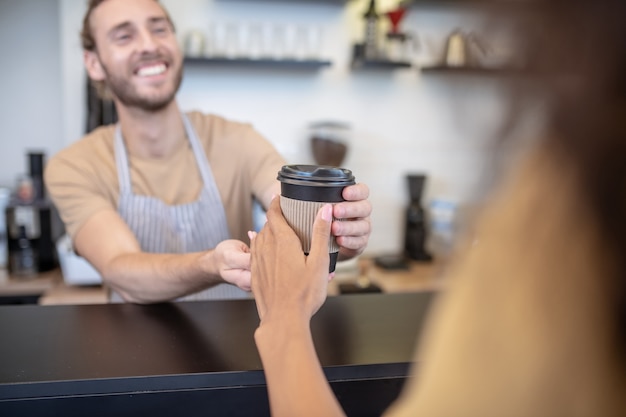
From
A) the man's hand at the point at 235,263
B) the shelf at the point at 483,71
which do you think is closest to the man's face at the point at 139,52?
the man's hand at the point at 235,263

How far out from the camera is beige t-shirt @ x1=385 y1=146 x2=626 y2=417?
13.5 inches

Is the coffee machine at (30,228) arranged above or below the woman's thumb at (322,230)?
below

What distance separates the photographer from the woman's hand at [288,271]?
556 millimetres

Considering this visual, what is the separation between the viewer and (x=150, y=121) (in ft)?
Result: 4.92

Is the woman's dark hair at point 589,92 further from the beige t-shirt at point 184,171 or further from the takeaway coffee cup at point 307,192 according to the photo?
the beige t-shirt at point 184,171

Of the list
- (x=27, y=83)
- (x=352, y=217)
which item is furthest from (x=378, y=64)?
(x=352, y=217)

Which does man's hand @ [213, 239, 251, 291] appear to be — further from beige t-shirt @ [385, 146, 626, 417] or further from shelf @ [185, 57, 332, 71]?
shelf @ [185, 57, 332, 71]

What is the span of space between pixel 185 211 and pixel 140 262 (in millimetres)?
289

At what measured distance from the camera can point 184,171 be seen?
1519 mm

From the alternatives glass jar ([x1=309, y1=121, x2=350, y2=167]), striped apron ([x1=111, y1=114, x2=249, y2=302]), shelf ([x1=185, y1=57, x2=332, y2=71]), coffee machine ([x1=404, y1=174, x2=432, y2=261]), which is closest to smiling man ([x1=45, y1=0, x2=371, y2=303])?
striped apron ([x1=111, y1=114, x2=249, y2=302])

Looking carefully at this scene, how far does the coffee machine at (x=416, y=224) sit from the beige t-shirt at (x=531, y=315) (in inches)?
85.3

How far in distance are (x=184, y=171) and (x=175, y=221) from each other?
0.53 ft

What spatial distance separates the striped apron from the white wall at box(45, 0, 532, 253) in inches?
39.3

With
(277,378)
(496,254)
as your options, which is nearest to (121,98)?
(277,378)
